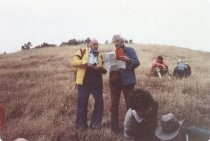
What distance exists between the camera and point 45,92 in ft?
33.7

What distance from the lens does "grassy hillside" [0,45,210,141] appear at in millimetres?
8367

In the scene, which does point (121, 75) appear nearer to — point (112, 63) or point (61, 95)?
point (112, 63)

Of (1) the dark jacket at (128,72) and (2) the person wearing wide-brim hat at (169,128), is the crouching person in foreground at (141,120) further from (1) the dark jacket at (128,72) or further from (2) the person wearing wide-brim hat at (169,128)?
(1) the dark jacket at (128,72)

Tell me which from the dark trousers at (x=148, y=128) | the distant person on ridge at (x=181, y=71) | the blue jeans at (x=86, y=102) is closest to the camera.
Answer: the dark trousers at (x=148, y=128)

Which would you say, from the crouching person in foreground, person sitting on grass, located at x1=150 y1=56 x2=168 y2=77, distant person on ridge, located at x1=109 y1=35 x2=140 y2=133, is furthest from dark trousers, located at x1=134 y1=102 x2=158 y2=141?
person sitting on grass, located at x1=150 y1=56 x2=168 y2=77

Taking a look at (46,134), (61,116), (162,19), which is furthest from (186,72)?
Answer: (46,134)

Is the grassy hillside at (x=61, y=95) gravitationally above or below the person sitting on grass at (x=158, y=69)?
below

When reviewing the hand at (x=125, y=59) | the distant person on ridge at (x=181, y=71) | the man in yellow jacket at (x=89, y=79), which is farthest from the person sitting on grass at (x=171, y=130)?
the distant person on ridge at (x=181, y=71)

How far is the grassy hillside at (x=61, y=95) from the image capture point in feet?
27.5

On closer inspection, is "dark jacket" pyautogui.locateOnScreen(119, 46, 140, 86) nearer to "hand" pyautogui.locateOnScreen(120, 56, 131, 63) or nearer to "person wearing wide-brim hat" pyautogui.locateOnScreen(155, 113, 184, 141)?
"hand" pyautogui.locateOnScreen(120, 56, 131, 63)

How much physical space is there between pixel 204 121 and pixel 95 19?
9.50 ft

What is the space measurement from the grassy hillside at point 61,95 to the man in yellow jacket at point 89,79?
220 mm

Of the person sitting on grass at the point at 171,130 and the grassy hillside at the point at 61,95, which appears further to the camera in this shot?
the grassy hillside at the point at 61,95

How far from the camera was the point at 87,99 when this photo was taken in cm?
820
